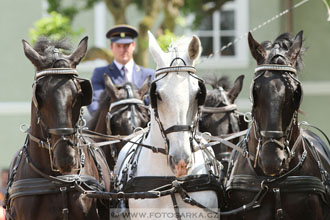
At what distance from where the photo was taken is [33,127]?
5.45 m

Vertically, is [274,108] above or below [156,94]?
below

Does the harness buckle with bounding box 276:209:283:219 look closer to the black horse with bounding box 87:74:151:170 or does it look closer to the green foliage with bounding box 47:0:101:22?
the black horse with bounding box 87:74:151:170

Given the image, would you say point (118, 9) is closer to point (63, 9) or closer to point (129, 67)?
point (63, 9)

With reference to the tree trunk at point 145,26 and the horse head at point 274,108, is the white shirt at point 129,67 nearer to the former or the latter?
the horse head at point 274,108

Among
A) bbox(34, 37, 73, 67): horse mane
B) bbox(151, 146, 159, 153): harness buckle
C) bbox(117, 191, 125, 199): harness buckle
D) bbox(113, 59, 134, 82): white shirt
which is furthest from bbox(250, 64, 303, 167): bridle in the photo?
bbox(113, 59, 134, 82): white shirt

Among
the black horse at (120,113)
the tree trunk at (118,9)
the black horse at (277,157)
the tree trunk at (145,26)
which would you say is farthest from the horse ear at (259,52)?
the tree trunk at (118,9)

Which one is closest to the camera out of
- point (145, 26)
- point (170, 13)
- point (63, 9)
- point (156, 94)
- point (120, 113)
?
point (156, 94)

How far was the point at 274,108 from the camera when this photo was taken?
5.05m

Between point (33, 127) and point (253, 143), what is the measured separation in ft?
5.36

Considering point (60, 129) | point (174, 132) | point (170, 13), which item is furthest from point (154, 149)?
point (170, 13)

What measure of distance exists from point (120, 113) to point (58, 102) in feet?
6.70

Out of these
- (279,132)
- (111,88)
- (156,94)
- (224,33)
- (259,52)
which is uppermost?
(224,33)

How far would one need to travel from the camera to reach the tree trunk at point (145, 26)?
47.9 feet

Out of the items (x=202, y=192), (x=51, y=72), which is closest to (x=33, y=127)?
(x=51, y=72)
